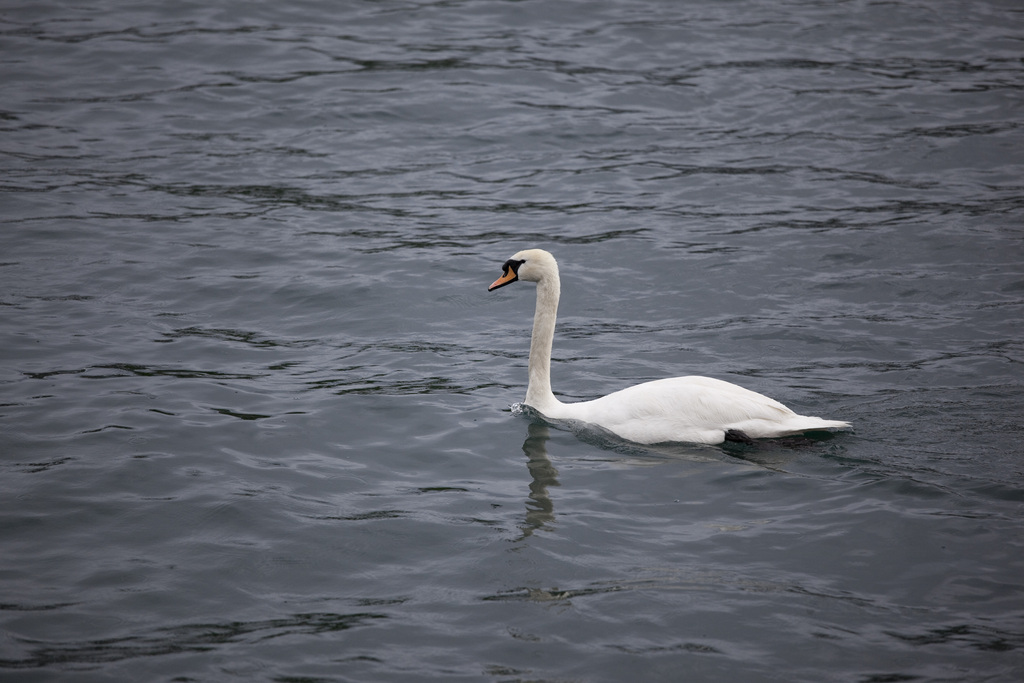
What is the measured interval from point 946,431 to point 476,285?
5.43 meters

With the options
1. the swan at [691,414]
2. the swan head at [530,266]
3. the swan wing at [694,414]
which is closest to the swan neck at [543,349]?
the swan head at [530,266]

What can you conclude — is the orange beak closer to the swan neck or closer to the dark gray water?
the swan neck

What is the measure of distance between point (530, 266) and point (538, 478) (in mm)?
2004

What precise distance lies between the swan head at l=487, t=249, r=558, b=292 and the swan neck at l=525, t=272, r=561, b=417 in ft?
0.20

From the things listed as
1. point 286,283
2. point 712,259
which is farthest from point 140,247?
point 712,259

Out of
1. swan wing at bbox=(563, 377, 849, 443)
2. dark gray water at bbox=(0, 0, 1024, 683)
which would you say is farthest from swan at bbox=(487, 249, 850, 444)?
dark gray water at bbox=(0, 0, 1024, 683)

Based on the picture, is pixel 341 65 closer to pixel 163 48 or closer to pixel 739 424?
pixel 163 48

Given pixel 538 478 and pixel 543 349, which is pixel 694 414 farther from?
pixel 543 349

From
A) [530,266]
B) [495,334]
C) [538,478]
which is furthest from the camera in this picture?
[495,334]

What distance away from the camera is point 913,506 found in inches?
281

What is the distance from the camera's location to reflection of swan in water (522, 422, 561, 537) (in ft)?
23.7

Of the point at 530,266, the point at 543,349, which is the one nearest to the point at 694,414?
the point at 543,349

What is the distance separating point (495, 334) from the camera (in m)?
10.9

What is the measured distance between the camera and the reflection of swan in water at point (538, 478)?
7230 millimetres
